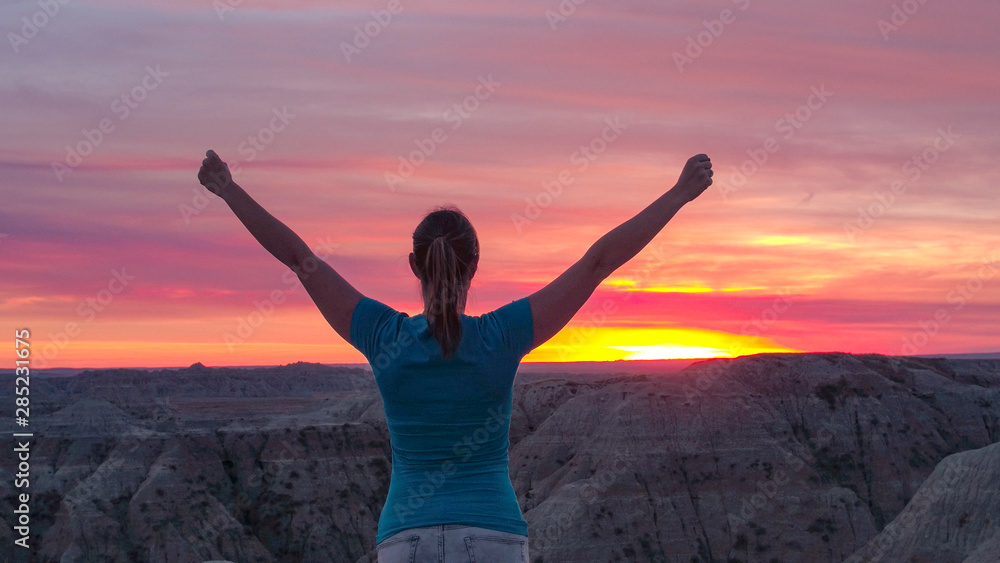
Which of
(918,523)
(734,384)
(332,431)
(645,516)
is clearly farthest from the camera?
(332,431)

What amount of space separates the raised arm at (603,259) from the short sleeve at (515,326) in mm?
26

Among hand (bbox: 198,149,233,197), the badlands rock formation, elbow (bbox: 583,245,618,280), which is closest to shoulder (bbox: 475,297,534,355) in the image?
elbow (bbox: 583,245,618,280)

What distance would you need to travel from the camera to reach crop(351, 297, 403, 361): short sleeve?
14.2ft

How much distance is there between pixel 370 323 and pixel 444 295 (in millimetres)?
393

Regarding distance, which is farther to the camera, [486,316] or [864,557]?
[864,557]

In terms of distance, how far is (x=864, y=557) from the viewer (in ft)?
161

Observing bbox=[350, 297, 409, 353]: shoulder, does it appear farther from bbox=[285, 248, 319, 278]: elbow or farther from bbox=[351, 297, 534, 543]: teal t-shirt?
bbox=[285, 248, 319, 278]: elbow

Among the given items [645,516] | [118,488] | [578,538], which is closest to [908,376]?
[645,516]

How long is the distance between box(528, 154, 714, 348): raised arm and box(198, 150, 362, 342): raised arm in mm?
805

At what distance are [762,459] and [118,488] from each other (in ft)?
160

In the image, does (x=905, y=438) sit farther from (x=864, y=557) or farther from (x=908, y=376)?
(x=864, y=557)

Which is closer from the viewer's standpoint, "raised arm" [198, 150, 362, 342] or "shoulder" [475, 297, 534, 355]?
"shoulder" [475, 297, 534, 355]

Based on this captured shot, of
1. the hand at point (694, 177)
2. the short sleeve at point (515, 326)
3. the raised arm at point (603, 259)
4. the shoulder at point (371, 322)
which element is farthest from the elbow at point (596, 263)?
the shoulder at point (371, 322)

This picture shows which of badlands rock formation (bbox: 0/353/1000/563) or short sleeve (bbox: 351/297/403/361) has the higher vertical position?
badlands rock formation (bbox: 0/353/1000/563)
